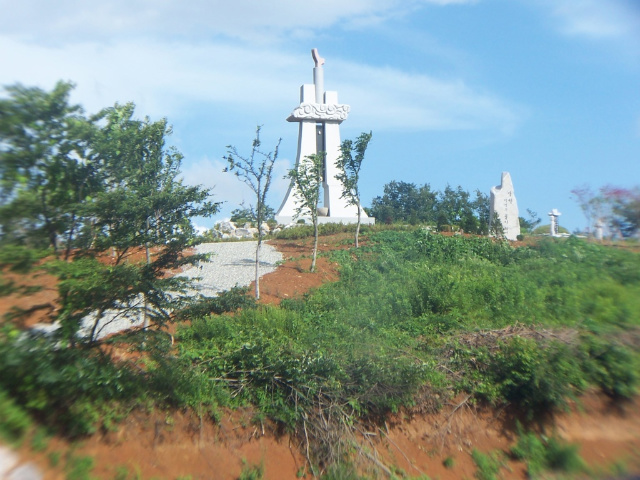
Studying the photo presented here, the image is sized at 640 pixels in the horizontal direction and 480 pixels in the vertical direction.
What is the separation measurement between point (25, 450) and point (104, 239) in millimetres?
2511

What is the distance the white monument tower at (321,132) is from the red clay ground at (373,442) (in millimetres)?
22923

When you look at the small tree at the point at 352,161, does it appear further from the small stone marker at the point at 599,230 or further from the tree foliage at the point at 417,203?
Answer: the tree foliage at the point at 417,203

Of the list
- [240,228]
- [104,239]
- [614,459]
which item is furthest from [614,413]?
[240,228]

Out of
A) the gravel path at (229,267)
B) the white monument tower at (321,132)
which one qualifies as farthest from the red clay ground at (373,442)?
the white monument tower at (321,132)

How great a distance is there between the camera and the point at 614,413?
880cm

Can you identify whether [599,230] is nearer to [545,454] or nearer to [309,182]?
[309,182]

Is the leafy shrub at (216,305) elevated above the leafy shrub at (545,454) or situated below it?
above

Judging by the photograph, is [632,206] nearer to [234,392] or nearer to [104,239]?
[234,392]

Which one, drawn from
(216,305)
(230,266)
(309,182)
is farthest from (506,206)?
(216,305)

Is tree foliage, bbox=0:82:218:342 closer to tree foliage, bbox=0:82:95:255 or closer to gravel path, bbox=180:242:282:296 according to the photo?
tree foliage, bbox=0:82:95:255

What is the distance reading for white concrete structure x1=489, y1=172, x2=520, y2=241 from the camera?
70.0 feet

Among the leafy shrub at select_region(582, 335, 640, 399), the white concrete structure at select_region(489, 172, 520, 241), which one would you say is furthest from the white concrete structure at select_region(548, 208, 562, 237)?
the leafy shrub at select_region(582, 335, 640, 399)

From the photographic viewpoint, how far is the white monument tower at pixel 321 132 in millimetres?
32094

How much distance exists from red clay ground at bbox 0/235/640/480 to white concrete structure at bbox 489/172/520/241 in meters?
13.0
